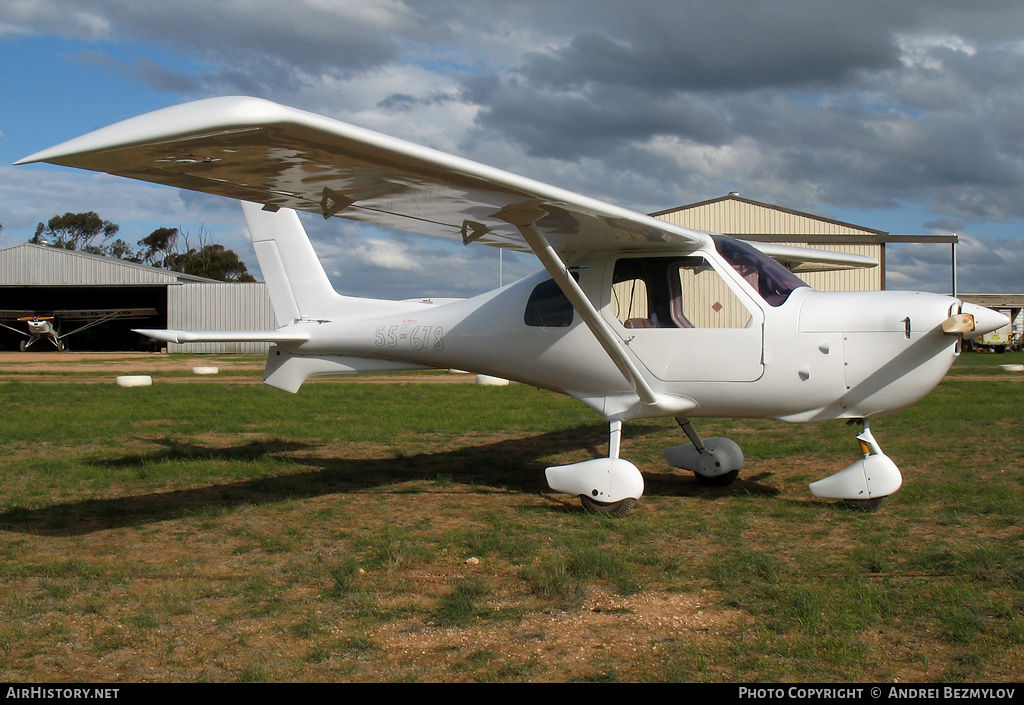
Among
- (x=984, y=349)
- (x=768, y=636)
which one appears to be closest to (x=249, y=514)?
(x=768, y=636)

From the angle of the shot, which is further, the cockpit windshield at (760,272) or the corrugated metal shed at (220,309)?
the corrugated metal shed at (220,309)

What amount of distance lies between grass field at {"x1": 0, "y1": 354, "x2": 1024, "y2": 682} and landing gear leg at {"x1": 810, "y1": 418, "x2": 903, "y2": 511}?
0.48 ft

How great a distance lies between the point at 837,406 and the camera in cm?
613

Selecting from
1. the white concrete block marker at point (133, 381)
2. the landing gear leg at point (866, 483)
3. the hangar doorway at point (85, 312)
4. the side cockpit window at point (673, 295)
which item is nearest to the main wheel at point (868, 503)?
the landing gear leg at point (866, 483)

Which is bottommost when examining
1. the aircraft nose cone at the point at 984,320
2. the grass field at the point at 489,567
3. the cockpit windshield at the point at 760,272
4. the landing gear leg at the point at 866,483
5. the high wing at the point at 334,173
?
the grass field at the point at 489,567

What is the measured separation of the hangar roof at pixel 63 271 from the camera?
4850 cm

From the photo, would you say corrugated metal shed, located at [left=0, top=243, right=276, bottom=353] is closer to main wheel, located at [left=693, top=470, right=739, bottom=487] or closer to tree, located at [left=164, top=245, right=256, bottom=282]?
tree, located at [left=164, top=245, right=256, bottom=282]

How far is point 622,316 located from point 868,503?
2.44m

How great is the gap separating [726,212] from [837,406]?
26562 mm

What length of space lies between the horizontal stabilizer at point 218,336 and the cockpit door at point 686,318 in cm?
368

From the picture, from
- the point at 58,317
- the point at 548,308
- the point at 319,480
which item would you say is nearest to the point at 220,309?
the point at 58,317

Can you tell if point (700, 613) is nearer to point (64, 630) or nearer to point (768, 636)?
point (768, 636)

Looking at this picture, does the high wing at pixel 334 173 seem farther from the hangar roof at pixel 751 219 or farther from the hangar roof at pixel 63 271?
the hangar roof at pixel 63 271

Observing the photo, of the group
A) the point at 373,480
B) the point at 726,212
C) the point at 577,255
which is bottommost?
the point at 373,480
